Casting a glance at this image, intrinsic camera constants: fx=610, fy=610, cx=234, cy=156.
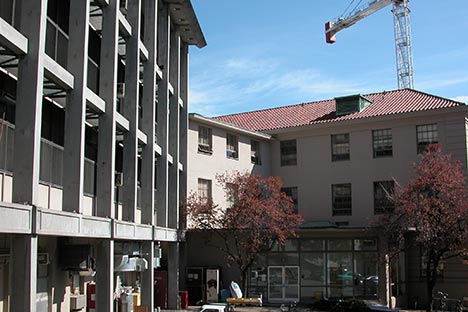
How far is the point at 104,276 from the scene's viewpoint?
17.2 metres

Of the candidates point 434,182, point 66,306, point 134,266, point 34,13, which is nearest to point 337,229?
point 434,182

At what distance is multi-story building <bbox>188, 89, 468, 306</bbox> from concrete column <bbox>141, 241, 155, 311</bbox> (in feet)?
26.0

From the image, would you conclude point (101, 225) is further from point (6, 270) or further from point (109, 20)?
point (109, 20)

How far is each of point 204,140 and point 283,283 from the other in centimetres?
866

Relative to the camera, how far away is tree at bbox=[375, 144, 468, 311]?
2445 centimetres

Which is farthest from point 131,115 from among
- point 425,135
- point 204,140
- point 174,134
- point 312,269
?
point 425,135

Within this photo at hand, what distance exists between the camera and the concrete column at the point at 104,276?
17.1 m

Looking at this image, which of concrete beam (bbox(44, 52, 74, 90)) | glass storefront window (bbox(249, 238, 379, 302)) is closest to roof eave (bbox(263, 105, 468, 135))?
glass storefront window (bbox(249, 238, 379, 302))

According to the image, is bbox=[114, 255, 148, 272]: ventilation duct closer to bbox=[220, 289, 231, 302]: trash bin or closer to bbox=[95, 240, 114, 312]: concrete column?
bbox=[95, 240, 114, 312]: concrete column

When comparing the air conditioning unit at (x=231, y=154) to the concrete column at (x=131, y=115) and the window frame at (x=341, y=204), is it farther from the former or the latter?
the concrete column at (x=131, y=115)

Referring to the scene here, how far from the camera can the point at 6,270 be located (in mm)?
15203

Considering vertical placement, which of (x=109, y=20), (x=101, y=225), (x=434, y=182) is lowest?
(x=101, y=225)

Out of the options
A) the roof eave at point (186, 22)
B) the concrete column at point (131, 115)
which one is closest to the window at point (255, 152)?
the roof eave at point (186, 22)

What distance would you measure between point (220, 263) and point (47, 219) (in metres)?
19.4
